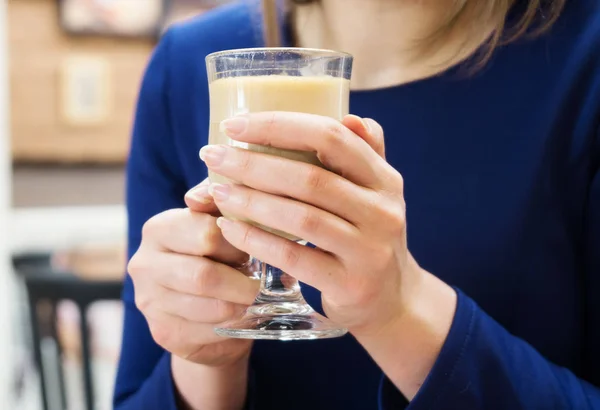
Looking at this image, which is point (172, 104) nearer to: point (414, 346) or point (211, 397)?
point (211, 397)

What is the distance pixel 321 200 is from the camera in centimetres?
64

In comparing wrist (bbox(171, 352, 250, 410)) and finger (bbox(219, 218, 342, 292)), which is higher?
finger (bbox(219, 218, 342, 292))

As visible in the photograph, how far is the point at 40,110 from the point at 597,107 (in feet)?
9.63

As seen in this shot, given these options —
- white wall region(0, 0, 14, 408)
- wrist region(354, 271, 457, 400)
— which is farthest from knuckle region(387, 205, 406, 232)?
white wall region(0, 0, 14, 408)

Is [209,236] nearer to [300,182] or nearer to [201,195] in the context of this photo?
[201,195]

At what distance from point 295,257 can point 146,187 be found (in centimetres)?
61

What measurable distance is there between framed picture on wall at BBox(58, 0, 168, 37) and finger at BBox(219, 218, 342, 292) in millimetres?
3013

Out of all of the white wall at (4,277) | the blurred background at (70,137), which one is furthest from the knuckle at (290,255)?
the blurred background at (70,137)

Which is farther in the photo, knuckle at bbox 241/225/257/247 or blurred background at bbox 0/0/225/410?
blurred background at bbox 0/0/225/410

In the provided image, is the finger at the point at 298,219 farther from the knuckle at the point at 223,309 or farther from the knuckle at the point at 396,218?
the knuckle at the point at 223,309

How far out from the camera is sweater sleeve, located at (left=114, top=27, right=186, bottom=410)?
1.17m

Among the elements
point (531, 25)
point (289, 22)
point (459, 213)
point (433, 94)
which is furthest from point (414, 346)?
point (289, 22)

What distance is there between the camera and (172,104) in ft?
4.03

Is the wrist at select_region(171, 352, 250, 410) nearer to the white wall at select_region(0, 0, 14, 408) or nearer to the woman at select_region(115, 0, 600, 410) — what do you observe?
the woman at select_region(115, 0, 600, 410)
